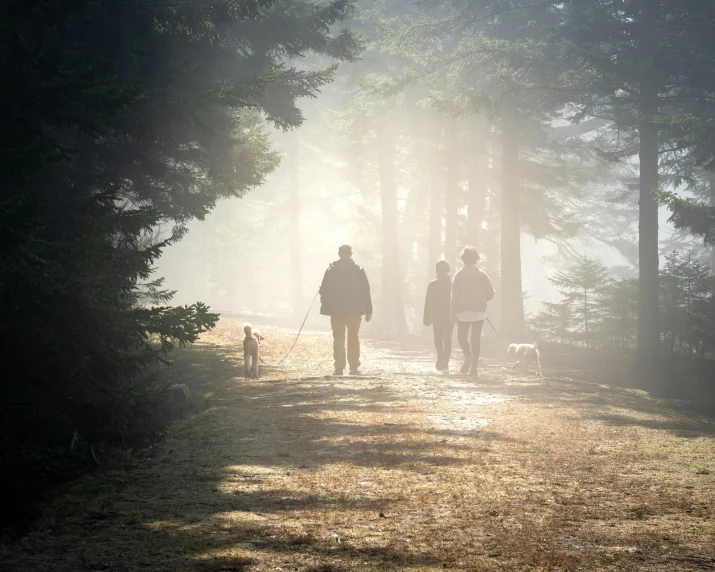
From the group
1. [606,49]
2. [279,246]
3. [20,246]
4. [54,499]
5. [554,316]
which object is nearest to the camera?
[20,246]

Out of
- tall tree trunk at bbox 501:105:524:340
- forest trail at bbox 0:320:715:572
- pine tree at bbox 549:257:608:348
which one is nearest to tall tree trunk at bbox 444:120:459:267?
tall tree trunk at bbox 501:105:524:340

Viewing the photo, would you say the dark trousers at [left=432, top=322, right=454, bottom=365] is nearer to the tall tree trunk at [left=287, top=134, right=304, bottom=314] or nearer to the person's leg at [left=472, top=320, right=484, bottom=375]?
the person's leg at [left=472, top=320, right=484, bottom=375]

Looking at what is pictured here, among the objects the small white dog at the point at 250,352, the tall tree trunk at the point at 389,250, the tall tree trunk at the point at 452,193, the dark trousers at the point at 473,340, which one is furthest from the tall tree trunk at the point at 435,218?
the small white dog at the point at 250,352

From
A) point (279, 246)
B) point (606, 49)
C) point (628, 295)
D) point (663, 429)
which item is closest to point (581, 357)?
point (628, 295)

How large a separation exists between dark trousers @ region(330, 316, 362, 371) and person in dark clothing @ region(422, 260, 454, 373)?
184 cm

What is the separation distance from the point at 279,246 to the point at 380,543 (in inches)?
2662

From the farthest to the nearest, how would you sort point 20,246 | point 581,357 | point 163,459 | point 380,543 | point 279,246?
point 279,246 < point 581,357 < point 163,459 < point 20,246 < point 380,543

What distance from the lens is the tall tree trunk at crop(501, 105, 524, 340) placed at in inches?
955

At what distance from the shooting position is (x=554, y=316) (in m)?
26.7

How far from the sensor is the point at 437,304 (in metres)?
14.6

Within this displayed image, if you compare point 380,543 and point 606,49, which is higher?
→ point 606,49

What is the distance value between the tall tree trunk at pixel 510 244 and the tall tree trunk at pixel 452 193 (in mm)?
3721

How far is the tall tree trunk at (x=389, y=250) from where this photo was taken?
3281 centimetres

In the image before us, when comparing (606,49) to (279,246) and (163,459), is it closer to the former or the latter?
(163,459)
